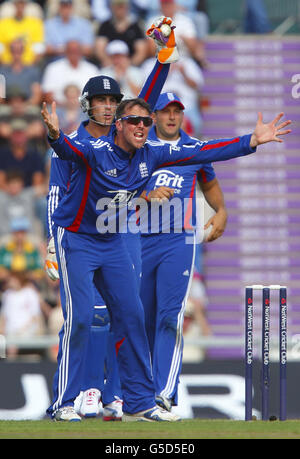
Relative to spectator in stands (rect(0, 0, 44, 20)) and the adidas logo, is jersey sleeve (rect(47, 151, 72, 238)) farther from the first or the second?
spectator in stands (rect(0, 0, 44, 20))

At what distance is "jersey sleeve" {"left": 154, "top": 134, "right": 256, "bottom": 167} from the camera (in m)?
6.88

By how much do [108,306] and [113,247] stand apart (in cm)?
39

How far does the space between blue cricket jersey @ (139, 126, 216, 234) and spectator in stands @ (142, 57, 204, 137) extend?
18.0ft

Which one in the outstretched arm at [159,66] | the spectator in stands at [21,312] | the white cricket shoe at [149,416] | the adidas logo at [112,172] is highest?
the outstretched arm at [159,66]

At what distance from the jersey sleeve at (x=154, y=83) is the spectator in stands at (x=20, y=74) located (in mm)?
6178

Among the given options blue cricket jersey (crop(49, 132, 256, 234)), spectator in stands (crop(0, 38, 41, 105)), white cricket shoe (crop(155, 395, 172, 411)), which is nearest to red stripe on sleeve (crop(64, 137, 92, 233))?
blue cricket jersey (crop(49, 132, 256, 234))

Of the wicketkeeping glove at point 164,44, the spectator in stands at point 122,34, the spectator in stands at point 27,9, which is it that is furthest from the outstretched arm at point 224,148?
the spectator in stands at point 27,9

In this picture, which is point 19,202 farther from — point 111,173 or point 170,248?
point 111,173

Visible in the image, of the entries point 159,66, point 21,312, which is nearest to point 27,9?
point 21,312

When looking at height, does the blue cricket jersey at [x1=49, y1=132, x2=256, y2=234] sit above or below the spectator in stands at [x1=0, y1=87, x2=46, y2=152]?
below

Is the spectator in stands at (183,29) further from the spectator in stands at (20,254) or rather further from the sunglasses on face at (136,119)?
the sunglasses on face at (136,119)

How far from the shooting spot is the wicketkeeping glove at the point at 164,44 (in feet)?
25.7

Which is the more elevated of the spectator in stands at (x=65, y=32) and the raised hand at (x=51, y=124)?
the spectator in stands at (x=65, y=32)

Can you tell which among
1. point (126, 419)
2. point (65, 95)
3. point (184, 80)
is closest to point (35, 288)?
point (65, 95)
